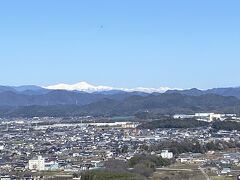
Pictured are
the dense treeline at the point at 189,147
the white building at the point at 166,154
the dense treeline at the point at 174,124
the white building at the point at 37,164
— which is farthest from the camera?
the dense treeline at the point at 174,124

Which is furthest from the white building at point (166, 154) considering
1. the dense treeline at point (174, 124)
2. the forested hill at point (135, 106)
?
the forested hill at point (135, 106)

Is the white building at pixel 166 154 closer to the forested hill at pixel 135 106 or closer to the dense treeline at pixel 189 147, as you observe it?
the dense treeline at pixel 189 147

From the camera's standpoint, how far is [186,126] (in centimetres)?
5731

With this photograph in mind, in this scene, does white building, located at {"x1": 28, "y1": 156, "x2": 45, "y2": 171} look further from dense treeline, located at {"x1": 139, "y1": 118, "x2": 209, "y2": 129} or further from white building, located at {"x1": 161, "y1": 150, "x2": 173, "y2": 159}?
dense treeline, located at {"x1": 139, "y1": 118, "x2": 209, "y2": 129}

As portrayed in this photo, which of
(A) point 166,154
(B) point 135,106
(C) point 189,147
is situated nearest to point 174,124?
(C) point 189,147

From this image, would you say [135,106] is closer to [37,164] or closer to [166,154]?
[166,154]

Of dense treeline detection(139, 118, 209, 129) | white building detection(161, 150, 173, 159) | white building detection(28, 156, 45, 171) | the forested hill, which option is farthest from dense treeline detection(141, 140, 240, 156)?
the forested hill

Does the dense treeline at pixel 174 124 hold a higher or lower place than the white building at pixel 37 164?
higher

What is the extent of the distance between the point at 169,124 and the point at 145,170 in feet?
104

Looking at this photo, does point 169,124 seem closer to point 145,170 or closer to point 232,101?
point 145,170

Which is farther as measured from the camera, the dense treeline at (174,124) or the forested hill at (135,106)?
the forested hill at (135,106)

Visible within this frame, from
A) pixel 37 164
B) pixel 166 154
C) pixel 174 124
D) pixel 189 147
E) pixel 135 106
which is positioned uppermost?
pixel 135 106

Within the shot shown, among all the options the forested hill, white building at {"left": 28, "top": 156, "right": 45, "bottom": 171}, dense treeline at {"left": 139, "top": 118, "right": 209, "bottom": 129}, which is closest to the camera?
white building at {"left": 28, "top": 156, "right": 45, "bottom": 171}

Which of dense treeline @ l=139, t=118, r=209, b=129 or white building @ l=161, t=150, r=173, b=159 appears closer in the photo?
white building @ l=161, t=150, r=173, b=159
